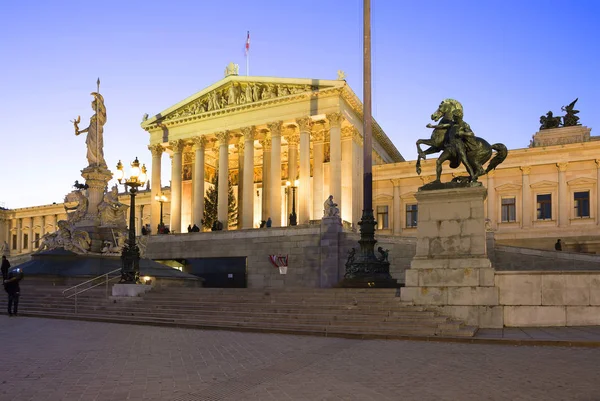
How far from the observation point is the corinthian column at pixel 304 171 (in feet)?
155

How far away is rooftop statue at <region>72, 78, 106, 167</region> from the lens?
3356cm

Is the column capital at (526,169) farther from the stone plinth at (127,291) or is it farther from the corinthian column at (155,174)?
the stone plinth at (127,291)

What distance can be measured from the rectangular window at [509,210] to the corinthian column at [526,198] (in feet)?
2.67

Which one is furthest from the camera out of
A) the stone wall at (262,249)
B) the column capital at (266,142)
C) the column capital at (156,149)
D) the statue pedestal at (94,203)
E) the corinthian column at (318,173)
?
the column capital at (156,149)

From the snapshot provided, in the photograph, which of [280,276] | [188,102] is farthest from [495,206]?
[188,102]

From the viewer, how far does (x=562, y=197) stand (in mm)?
48156

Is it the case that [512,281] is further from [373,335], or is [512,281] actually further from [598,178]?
[598,178]

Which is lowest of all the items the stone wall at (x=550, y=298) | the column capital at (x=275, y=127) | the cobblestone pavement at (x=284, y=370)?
the cobblestone pavement at (x=284, y=370)

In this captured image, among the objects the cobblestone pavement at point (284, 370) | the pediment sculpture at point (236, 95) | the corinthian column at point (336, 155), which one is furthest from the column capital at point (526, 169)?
the cobblestone pavement at point (284, 370)

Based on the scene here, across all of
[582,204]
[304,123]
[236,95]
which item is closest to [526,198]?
[582,204]

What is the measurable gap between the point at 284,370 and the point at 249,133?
42.8m

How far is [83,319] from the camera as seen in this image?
2022 centimetres

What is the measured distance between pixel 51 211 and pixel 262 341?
85620 millimetres

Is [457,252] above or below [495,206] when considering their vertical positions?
below
